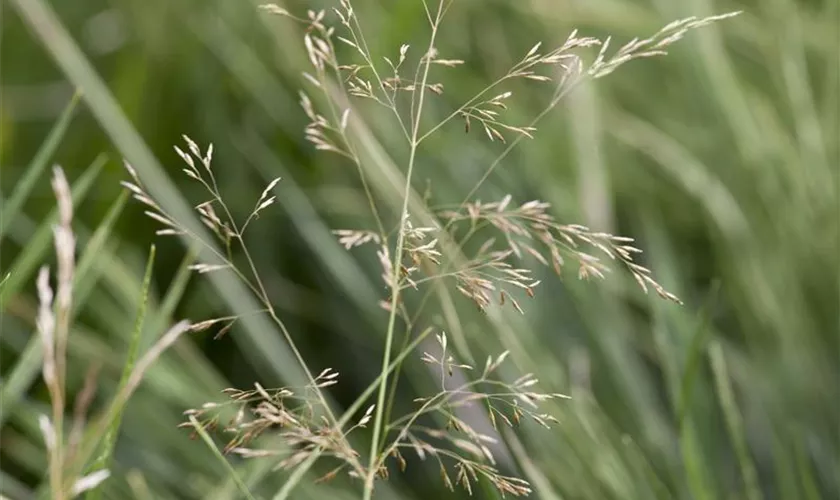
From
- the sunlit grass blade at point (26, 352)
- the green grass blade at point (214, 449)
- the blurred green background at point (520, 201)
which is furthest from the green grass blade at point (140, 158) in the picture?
the green grass blade at point (214, 449)

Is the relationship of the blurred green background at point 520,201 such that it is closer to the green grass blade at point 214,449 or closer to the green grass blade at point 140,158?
the green grass blade at point 140,158

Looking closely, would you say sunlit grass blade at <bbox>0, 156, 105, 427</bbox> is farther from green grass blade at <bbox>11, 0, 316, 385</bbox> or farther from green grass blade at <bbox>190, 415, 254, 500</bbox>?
green grass blade at <bbox>11, 0, 316, 385</bbox>

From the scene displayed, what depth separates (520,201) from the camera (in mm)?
891

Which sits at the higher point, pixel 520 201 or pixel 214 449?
pixel 214 449

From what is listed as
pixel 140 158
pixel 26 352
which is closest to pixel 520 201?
pixel 140 158

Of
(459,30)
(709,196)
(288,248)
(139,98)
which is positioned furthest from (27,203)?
(709,196)

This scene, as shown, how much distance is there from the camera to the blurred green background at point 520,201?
2.17 feet

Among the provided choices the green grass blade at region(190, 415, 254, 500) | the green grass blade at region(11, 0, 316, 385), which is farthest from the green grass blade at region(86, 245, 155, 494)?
the green grass blade at region(11, 0, 316, 385)

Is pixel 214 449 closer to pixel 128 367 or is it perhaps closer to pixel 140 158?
pixel 128 367

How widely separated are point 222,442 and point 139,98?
15.2 inches

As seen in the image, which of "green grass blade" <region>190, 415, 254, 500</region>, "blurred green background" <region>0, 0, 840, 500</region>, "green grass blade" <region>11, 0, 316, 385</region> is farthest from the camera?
"green grass blade" <region>11, 0, 316, 385</region>

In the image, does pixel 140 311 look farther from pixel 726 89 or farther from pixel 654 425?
pixel 726 89

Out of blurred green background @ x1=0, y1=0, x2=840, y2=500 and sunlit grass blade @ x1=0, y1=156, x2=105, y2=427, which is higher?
sunlit grass blade @ x1=0, y1=156, x2=105, y2=427

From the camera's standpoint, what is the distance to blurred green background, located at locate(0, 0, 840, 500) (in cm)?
66
